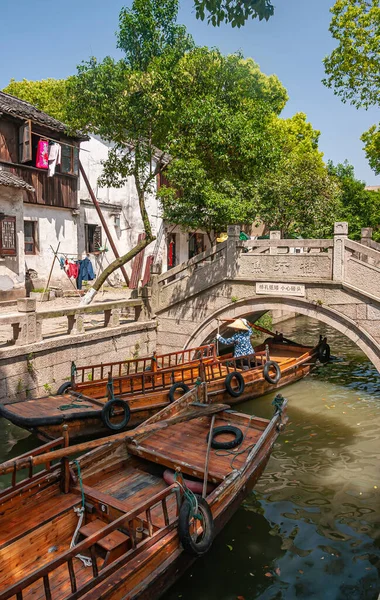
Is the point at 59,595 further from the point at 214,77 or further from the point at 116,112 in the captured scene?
the point at 214,77

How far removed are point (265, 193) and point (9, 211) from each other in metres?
9.01

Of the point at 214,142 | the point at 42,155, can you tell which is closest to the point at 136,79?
the point at 214,142

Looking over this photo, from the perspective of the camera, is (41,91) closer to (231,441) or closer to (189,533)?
(231,441)

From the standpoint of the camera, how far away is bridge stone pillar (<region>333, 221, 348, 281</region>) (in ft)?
36.2

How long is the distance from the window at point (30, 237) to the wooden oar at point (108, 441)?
39.8 ft

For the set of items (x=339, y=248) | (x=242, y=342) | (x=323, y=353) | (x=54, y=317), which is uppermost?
(x=339, y=248)

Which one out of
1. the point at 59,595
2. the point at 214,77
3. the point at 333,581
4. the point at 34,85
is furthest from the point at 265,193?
the point at 34,85

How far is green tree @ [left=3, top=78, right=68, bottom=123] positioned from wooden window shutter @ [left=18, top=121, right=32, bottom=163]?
9.67 metres

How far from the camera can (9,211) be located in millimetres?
16172

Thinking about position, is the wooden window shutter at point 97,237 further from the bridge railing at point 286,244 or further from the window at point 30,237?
the bridge railing at point 286,244

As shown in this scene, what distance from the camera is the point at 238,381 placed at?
11.4m

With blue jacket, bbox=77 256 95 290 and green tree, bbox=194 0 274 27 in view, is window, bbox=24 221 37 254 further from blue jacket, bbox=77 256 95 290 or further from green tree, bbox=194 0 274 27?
green tree, bbox=194 0 274 27

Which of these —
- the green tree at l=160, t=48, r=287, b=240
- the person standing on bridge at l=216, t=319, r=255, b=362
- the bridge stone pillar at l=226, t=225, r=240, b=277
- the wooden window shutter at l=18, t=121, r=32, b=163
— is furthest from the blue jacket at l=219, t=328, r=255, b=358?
the wooden window shutter at l=18, t=121, r=32, b=163

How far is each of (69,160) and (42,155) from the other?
1955 millimetres
